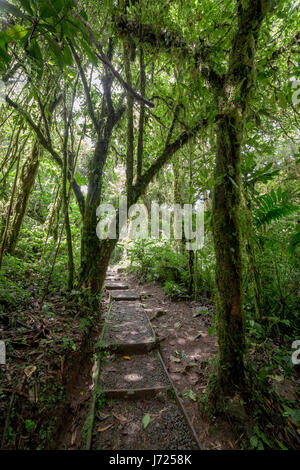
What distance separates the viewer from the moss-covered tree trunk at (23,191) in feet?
14.7

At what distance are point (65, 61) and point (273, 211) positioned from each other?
2.95m

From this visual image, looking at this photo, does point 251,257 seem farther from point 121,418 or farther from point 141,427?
point 121,418

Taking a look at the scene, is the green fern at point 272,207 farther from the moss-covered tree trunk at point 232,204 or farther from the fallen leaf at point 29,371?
the fallen leaf at point 29,371

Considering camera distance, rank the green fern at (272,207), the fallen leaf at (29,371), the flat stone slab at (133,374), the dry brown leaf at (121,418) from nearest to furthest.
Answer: the fallen leaf at (29,371)
the dry brown leaf at (121,418)
the flat stone slab at (133,374)
the green fern at (272,207)

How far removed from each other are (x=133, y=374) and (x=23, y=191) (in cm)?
439

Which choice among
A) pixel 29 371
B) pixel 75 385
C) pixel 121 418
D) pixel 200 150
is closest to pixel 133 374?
pixel 121 418

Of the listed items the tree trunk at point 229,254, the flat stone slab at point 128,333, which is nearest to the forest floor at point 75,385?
the flat stone slab at point 128,333

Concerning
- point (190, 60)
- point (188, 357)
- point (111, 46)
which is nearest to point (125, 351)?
point (188, 357)

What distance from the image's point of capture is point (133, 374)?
8.84ft

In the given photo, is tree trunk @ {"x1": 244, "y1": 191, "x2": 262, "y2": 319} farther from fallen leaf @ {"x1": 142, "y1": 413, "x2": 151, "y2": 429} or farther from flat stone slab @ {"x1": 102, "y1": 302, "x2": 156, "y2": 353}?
fallen leaf @ {"x1": 142, "y1": 413, "x2": 151, "y2": 429}

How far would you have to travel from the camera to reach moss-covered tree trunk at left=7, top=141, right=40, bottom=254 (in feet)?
14.7

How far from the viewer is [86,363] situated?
2.81 metres
